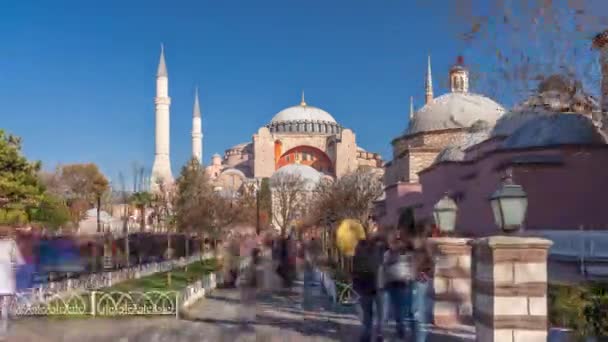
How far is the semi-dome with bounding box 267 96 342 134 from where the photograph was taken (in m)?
85.8

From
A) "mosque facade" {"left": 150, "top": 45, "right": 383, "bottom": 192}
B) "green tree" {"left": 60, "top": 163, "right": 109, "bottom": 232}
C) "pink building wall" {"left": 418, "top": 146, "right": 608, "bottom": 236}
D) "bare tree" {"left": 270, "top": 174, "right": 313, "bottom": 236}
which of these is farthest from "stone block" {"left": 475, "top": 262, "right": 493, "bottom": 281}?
"mosque facade" {"left": 150, "top": 45, "right": 383, "bottom": 192}

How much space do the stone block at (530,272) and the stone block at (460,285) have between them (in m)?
3.14

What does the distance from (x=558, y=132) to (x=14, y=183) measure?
19.1 meters

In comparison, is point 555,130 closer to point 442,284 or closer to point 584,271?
point 584,271

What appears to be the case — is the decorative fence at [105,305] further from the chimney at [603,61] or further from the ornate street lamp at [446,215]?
the chimney at [603,61]

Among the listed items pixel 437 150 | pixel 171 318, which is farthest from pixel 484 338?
pixel 437 150

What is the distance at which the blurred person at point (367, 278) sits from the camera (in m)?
7.73

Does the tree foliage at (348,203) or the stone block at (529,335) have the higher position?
the tree foliage at (348,203)

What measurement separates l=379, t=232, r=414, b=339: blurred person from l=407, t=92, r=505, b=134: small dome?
116ft

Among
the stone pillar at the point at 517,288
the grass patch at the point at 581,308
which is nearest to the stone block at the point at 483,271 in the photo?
the stone pillar at the point at 517,288

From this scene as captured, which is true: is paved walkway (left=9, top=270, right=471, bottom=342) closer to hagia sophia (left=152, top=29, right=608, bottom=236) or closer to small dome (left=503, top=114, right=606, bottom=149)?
hagia sophia (left=152, top=29, right=608, bottom=236)

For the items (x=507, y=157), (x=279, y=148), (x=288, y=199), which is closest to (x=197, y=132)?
(x=279, y=148)

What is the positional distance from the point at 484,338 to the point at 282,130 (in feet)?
262

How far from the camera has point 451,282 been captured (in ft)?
30.4
